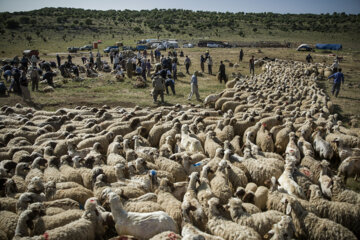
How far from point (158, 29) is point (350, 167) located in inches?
2856

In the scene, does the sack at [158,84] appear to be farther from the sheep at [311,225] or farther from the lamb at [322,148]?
the sheep at [311,225]

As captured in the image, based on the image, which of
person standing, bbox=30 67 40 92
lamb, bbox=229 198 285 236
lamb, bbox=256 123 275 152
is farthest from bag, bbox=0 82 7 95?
lamb, bbox=229 198 285 236

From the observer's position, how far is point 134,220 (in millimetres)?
4461

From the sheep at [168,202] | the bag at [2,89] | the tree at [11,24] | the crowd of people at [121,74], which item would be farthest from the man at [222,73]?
the tree at [11,24]

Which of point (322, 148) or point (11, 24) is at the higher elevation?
point (11, 24)

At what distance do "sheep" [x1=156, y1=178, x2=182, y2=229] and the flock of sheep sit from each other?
0.02m

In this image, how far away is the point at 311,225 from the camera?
14.9 ft

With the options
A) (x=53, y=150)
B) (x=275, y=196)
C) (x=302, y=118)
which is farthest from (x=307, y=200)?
(x=53, y=150)

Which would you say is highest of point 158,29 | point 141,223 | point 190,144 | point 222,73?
point 158,29

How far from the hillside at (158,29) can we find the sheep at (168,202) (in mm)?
49005

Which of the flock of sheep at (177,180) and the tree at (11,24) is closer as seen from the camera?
the flock of sheep at (177,180)

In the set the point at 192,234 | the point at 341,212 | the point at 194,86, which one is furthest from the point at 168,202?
the point at 194,86

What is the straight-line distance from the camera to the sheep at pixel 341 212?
474cm

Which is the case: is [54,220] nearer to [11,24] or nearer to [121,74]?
[121,74]
